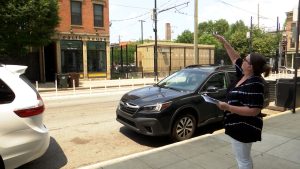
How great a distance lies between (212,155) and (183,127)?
1.40m

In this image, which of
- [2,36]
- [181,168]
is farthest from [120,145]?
[2,36]

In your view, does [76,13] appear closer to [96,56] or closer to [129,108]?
[96,56]

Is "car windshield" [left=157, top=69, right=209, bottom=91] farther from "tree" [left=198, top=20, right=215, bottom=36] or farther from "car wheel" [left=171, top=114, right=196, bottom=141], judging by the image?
"tree" [left=198, top=20, right=215, bottom=36]

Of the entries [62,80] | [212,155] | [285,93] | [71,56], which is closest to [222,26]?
[71,56]

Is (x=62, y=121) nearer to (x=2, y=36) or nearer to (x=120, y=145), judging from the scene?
(x=120, y=145)

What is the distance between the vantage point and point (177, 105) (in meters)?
6.54

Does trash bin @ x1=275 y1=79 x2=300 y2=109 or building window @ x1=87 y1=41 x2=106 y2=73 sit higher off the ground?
building window @ x1=87 y1=41 x2=106 y2=73

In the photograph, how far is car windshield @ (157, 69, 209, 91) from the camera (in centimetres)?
732

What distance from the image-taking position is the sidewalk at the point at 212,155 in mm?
4980

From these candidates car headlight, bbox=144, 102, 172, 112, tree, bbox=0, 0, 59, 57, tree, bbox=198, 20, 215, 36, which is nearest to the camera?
car headlight, bbox=144, 102, 172, 112

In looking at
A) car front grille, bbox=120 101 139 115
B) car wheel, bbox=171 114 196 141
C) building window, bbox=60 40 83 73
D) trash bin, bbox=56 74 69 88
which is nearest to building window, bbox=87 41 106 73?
building window, bbox=60 40 83 73

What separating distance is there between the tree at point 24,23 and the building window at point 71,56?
547 centimetres

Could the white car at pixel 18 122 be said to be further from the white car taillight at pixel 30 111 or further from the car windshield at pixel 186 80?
the car windshield at pixel 186 80

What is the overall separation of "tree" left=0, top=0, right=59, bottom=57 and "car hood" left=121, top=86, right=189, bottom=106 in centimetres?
1483
